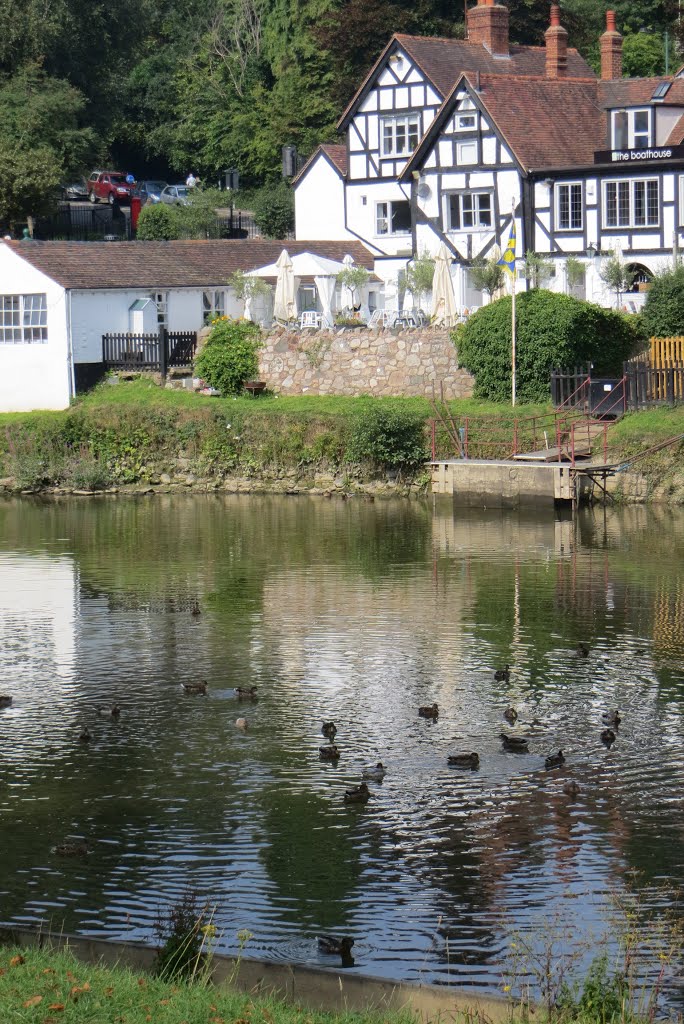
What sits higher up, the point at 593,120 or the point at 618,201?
the point at 593,120

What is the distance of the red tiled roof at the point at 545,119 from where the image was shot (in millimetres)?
55281

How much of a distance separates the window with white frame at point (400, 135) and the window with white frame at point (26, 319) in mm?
18254

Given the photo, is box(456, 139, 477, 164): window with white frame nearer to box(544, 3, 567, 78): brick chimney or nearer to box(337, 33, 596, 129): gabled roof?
box(337, 33, 596, 129): gabled roof

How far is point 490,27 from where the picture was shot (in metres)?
63.7

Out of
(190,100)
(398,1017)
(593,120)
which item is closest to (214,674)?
(398,1017)

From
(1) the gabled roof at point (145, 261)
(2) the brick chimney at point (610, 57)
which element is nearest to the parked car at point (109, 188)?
(1) the gabled roof at point (145, 261)

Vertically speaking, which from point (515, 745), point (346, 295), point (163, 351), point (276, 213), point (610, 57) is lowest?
point (515, 745)

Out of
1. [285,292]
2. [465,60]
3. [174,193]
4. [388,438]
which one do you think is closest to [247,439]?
[388,438]

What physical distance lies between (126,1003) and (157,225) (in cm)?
6450

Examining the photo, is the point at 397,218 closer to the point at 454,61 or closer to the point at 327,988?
the point at 454,61

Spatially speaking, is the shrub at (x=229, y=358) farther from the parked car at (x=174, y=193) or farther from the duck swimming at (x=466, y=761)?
the parked car at (x=174, y=193)

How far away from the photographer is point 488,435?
4300 centimetres

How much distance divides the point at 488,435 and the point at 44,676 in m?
21.7

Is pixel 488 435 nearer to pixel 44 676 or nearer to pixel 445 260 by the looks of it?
pixel 445 260
